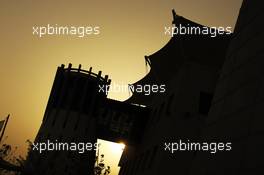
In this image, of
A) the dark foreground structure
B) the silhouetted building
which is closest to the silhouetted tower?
the dark foreground structure

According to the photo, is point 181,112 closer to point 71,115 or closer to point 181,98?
point 181,98

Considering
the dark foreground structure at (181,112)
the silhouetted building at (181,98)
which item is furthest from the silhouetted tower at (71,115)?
the silhouetted building at (181,98)

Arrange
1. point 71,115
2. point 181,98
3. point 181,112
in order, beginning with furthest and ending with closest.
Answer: point 71,115, point 181,98, point 181,112

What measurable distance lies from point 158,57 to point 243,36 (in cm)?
2158

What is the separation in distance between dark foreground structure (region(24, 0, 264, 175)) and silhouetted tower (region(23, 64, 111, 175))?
0.09 metres

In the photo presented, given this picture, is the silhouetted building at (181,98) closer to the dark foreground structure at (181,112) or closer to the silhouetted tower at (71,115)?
the dark foreground structure at (181,112)

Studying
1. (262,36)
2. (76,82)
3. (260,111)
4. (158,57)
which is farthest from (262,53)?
(76,82)

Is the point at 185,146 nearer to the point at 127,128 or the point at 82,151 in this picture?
the point at 127,128

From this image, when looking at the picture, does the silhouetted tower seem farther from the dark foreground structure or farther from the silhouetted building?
the silhouetted building

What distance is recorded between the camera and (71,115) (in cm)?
3591

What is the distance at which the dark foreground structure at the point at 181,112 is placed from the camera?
26.4 feet

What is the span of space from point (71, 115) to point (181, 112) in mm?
14751

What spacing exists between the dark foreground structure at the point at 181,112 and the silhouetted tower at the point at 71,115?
0.30 feet

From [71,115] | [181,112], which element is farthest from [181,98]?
[71,115]
